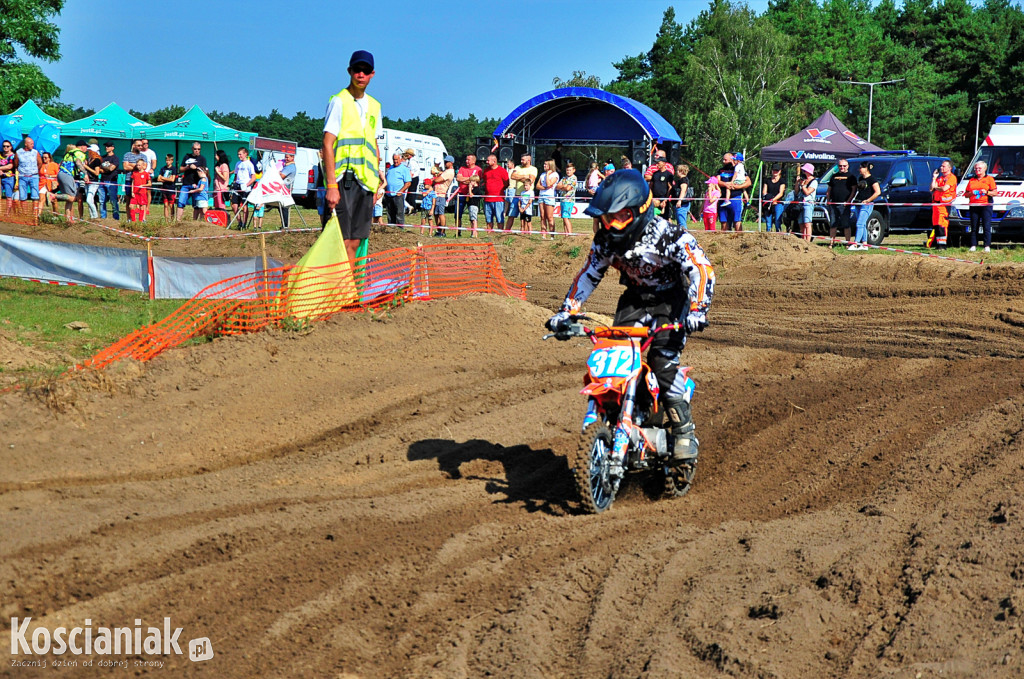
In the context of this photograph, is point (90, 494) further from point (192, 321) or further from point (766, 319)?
point (766, 319)

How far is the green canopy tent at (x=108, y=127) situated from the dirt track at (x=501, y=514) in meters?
31.4

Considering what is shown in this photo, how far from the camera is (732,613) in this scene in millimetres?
4980

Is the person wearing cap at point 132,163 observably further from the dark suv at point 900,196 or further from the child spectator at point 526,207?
the dark suv at point 900,196

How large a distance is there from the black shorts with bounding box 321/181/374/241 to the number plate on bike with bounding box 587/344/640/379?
19.5 feet

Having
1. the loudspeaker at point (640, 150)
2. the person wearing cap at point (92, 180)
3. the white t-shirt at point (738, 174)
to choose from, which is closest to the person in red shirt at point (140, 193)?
the person wearing cap at point (92, 180)

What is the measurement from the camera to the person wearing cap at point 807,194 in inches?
803

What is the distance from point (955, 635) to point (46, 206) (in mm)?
23877

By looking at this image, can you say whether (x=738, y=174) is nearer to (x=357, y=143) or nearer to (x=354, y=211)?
(x=354, y=211)

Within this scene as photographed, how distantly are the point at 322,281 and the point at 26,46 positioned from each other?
3773cm

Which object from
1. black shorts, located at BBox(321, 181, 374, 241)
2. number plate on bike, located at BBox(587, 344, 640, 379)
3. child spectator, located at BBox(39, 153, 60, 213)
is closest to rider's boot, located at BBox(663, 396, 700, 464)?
number plate on bike, located at BBox(587, 344, 640, 379)

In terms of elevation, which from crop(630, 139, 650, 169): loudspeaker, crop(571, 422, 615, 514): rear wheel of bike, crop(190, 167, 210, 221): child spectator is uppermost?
crop(630, 139, 650, 169): loudspeaker

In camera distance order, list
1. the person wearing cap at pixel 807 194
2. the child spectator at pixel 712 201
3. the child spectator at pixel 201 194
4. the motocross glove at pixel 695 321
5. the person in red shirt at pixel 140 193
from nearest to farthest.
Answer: the motocross glove at pixel 695 321 < the person wearing cap at pixel 807 194 < the child spectator at pixel 712 201 < the child spectator at pixel 201 194 < the person in red shirt at pixel 140 193

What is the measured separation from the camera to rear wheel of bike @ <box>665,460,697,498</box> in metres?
7.00

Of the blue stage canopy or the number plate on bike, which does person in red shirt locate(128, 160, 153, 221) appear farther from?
the number plate on bike
